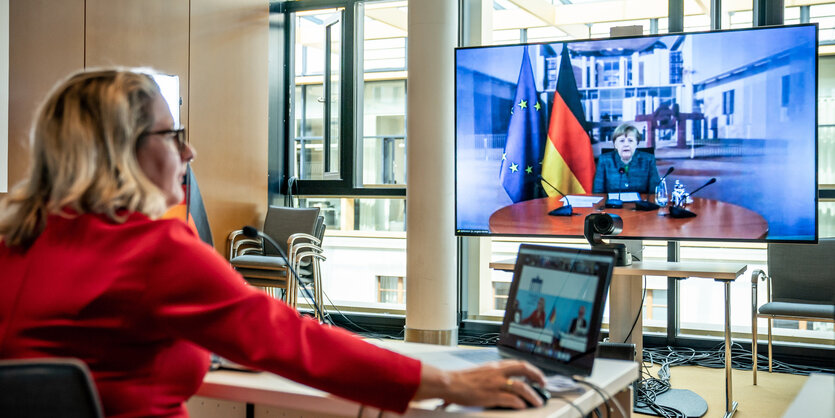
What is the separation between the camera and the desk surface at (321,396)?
1.38m

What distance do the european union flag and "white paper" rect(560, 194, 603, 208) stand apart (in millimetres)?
228

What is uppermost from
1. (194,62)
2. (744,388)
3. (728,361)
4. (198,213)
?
(194,62)

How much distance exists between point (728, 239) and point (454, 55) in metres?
1.95

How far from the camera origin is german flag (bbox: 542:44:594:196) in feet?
14.8

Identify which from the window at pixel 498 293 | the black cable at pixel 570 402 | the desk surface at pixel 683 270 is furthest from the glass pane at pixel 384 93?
the black cable at pixel 570 402

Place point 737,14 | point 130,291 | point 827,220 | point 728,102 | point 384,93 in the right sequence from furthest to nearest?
1. point 384,93
2. point 737,14
3. point 827,220
4. point 728,102
5. point 130,291

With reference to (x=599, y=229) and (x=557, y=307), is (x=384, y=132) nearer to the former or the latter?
(x=599, y=229)

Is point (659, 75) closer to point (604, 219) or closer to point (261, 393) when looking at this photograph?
point (604, 219)

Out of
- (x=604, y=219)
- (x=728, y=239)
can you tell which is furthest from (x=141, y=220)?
(x=728, y=239)

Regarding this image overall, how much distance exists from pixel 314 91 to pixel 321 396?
17.0ft

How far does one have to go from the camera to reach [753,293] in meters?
4.24

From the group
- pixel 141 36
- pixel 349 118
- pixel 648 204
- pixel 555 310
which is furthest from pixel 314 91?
pixel 555 310

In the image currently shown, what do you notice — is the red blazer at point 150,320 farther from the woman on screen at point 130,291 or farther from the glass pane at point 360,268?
the glass pane at point 360,268

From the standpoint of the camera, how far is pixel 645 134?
4.38 metres
